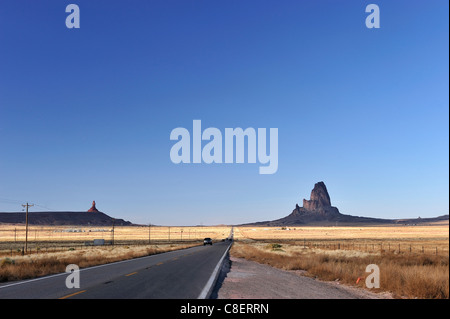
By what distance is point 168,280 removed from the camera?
1769 cm
